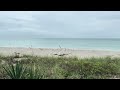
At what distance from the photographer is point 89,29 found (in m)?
22.5

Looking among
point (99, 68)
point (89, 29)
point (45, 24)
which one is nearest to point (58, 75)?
point (99, 68)

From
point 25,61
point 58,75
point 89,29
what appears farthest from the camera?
point 89,29
